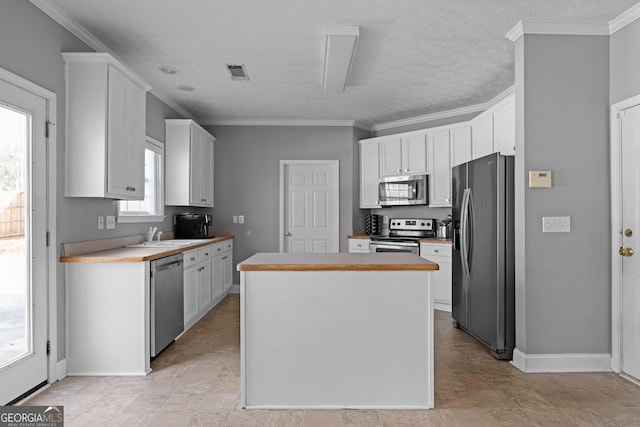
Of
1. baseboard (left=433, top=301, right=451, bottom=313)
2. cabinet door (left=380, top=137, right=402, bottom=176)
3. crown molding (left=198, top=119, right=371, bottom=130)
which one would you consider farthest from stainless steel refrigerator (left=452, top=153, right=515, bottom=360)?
crown molding (left=198, top=119, right=371, bottom=130)

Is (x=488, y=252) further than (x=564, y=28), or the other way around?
(x=488, y=252)

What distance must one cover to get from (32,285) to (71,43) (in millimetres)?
1798

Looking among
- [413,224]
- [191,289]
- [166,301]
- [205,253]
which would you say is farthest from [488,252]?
[205,253]

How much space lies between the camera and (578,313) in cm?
308

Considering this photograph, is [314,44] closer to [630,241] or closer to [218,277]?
[630,241]

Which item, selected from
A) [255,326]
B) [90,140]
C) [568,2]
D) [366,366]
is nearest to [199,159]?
[90,140]

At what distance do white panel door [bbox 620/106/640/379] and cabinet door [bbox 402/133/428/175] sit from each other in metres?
2.64

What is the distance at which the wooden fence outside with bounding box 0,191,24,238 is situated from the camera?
2.37m

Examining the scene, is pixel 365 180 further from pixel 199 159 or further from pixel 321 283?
pixel 321 283

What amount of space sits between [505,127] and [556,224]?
138 centimetres

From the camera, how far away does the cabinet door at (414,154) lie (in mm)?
5473

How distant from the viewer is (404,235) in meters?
5.67

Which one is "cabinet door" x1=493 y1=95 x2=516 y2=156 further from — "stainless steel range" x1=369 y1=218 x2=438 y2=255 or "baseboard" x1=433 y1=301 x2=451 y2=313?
"baseboard" x1=433 y1=301 x2=451 y2=313

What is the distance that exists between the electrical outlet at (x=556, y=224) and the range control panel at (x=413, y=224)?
245 cm
